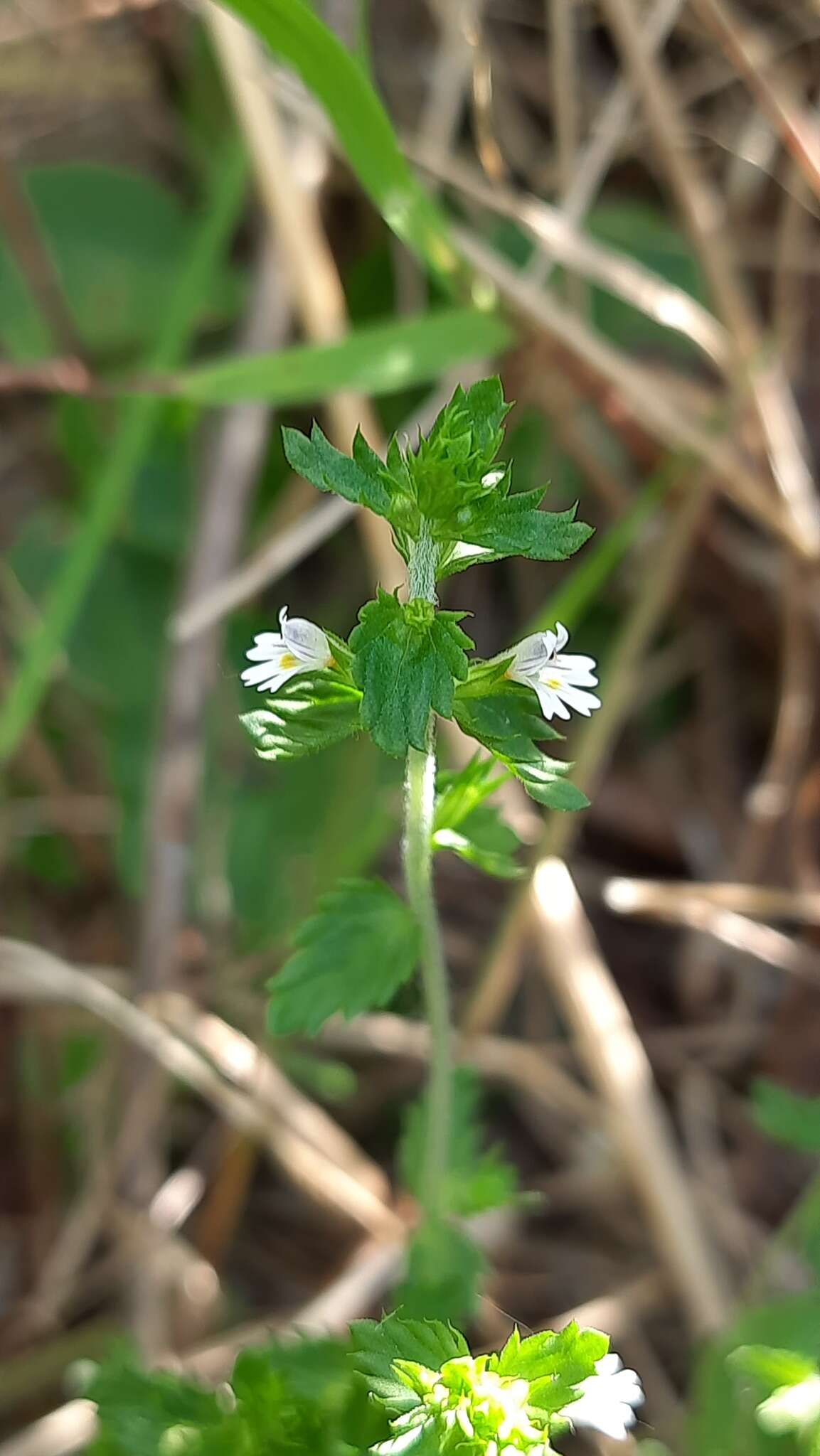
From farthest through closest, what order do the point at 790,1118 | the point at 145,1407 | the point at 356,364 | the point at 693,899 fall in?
the point at 693,899
the point at 356,364
the point at 790,1118
the point at 145,1407

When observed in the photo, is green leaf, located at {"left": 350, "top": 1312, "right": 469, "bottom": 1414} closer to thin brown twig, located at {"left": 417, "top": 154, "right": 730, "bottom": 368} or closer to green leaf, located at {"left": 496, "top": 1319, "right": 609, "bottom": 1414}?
green leaf, located at {"left": 496, "top": 1319, "right": 609, "bottom": 1414}

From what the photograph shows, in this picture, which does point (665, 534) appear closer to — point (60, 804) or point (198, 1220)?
point (60, 804)

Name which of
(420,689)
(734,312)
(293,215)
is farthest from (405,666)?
(734,312)

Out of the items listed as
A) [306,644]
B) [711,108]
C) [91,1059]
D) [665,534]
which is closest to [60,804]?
[91,1059]

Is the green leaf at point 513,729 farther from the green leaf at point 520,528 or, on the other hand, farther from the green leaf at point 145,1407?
the green leaf at point 145,1407

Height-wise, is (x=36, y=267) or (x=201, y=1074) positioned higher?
(x=36, y=267)

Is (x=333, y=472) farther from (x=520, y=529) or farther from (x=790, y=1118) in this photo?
(x=790, y=1118)

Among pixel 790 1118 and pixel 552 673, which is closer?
pixel 552 673
